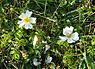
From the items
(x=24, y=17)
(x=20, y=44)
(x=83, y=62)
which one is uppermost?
(x=24, y=17)

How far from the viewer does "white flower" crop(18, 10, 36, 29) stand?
278cm

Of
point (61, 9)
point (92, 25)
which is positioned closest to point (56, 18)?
point (61, 9)

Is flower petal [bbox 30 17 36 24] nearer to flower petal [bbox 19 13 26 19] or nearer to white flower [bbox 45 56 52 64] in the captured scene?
flower petal [bbox 19 13 26 19]

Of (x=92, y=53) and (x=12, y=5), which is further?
(x=12, y=5)

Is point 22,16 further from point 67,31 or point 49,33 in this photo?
point 67,31

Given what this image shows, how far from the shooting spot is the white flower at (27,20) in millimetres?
2775

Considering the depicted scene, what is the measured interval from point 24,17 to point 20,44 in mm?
211

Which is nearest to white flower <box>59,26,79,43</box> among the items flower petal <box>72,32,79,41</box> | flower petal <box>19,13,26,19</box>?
flower petal <box>72,32,79,41</box>

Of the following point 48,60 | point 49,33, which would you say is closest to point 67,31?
point 49,33

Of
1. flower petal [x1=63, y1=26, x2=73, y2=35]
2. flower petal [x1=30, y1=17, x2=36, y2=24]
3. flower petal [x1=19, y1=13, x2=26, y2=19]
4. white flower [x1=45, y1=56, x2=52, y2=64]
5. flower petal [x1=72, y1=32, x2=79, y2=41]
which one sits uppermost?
flower petal [x1=19, y1=13, x2=26, y2=19]

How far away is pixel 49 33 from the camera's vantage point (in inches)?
112

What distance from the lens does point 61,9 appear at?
2.89m

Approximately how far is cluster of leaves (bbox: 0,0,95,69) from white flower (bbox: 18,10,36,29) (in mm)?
49

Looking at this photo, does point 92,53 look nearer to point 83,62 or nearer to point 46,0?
point 83,62
